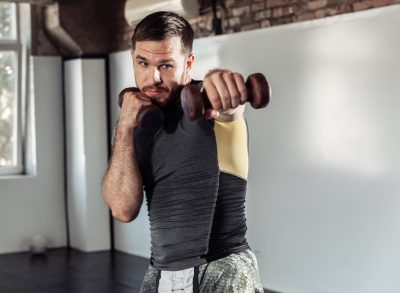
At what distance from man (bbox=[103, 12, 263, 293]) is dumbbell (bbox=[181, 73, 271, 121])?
0.09m

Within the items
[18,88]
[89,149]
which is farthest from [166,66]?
[18,88]

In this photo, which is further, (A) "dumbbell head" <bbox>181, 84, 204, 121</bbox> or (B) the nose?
(B) the nose

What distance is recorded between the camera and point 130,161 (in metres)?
1.89

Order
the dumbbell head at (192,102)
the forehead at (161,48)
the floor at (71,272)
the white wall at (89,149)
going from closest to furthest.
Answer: the dumbbell head at (192,102)
the forehead at (161,48)
the floor at (71,272)
the white wall at (89,149)

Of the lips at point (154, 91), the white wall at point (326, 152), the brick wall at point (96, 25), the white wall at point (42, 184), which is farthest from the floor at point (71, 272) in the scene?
the lips at point (154, 91)

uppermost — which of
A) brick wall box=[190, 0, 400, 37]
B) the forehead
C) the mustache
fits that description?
brick wall box=[190, 0, 400, 37]

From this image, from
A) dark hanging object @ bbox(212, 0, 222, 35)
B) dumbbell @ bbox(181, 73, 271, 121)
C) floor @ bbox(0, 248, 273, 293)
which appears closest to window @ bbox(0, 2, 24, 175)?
floor @ bbox(0, 248, 273, 293)

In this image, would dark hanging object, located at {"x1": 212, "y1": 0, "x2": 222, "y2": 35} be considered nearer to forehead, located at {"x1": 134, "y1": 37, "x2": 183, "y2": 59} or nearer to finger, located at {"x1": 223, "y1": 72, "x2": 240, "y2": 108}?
forehead, located at {"x1": 134, "y1": 37, "x2": 183, "y2": 59}

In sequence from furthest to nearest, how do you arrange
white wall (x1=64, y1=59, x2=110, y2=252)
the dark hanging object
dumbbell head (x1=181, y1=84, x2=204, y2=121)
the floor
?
white wall (x1=64, y1=59, x2=110, y2=252)
the dark hanging object
the floor
dumbbell head (x1=181, y1=84, x2=204, y2=121)

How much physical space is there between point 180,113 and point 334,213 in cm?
312

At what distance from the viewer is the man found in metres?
1.87

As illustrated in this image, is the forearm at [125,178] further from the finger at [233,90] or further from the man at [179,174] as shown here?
the finger at [233,90]

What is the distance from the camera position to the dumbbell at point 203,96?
5.61ft

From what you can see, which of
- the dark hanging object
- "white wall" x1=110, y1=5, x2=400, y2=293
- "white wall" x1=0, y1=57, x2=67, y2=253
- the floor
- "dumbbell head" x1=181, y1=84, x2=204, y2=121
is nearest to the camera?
"dumbbell head" x1=181, y1=84, x2=204, y2=121
